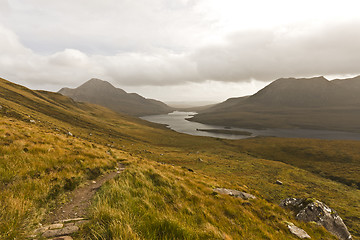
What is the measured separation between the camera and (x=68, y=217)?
523 centimetres

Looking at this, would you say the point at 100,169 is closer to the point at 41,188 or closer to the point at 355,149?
the point at 41,188

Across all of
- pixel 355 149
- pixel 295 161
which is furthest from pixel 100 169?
pixel 355 149

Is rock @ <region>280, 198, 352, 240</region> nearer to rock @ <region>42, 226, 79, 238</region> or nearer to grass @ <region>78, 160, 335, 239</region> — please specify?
grass @ <region>78, 160, 335, 239</region>

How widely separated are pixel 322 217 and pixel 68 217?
1717cm

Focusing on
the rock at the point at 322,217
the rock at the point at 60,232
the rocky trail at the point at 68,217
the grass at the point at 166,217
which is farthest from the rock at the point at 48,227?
the rock at the point at 322,217

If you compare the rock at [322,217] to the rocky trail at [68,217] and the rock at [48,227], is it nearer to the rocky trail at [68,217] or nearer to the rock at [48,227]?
the rocky trail at [68,217]

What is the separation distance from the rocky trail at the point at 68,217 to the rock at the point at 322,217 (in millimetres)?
15549

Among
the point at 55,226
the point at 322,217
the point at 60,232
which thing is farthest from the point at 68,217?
the point at 322,217

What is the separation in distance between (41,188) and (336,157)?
346 feet

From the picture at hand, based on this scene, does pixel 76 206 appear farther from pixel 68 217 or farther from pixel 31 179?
pixel 31 179

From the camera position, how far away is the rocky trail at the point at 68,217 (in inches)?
159

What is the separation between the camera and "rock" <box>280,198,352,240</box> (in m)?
11.0

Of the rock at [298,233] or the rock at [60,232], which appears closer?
the rock at [60,232]

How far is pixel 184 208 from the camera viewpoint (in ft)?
23.1
